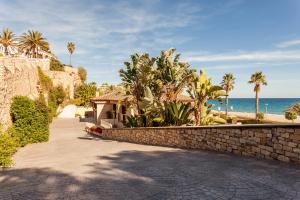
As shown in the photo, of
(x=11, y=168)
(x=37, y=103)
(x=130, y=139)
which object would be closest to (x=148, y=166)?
(x=11, y=168)

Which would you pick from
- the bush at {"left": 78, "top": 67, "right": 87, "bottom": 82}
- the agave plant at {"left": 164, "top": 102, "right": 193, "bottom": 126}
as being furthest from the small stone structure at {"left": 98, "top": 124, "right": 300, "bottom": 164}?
the bush at {"left": 78, "top": 67, "right": 87, "bottom": 82}

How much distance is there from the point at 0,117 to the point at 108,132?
10448mm

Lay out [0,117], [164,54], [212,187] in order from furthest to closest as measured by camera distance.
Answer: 1. [164,54]
2. [0,117]
3. [212,187]

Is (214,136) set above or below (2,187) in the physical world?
above

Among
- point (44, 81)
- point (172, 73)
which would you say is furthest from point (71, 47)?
point (172, 73)

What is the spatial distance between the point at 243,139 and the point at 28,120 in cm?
1576

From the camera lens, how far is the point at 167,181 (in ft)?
23.3

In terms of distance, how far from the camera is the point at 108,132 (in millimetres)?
24297

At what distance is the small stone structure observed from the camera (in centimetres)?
784

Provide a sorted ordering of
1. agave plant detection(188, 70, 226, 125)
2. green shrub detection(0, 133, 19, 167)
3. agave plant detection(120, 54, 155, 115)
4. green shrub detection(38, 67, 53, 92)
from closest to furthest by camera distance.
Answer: green shrub detection(0, 133, 19, 167), agave plant detection(188, 70, 226, 125), agave plant detection(120, 54, 155, 115), green shrub detection(38, 67, 53, 92)

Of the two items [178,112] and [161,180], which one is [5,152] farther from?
[178,112]

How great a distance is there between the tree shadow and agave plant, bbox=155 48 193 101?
30.8 feet

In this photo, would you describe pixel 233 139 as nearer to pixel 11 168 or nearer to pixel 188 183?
pixel 188 183

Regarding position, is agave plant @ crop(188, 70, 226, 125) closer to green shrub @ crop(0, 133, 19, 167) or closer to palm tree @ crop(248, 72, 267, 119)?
green shrub @ crop(0, 133, 19, 167)
